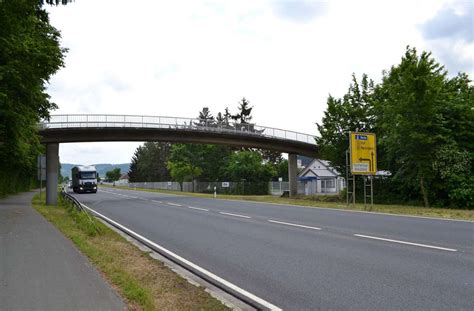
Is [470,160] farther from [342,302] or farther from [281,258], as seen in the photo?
[342,302]

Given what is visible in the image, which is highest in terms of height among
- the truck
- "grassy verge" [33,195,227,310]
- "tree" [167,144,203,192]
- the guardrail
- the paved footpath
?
"tree" [167,144,203,192]

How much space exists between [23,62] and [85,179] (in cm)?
3797

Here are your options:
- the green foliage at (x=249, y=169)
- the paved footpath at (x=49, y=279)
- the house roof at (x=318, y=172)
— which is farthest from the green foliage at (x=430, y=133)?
the house roof at (x=318, y=172)

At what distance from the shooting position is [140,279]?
22.1ft

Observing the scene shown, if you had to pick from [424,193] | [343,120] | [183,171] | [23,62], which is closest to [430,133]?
[424,193]

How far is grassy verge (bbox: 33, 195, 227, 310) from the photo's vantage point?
5383 mm

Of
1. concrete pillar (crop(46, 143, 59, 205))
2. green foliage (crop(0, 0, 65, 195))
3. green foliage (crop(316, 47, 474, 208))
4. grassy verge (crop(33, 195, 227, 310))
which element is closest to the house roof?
green foliage (crop(316, 47, 474, 208))

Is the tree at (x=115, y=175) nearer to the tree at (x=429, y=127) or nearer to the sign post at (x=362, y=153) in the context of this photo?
the tree at (x=429, y=127)

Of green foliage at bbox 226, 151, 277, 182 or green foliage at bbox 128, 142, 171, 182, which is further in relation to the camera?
green foliage at bbox 128, 142, 171, 182

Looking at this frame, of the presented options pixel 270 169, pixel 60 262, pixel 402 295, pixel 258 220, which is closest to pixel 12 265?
pixel 60 262

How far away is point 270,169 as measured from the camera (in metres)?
59.3

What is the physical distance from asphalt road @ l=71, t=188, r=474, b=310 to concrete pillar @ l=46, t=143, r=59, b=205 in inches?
685

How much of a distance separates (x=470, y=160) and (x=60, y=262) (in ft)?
81.3

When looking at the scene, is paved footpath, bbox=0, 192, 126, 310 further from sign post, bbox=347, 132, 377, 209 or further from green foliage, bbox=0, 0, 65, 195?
sign post, bbox=347, 132, 377, 209
